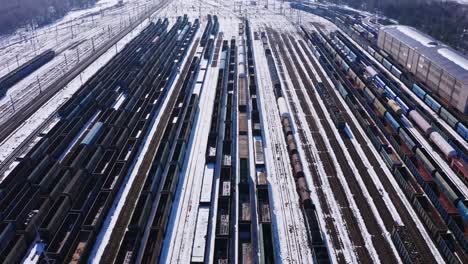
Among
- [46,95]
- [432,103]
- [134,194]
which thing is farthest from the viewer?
[46,95]

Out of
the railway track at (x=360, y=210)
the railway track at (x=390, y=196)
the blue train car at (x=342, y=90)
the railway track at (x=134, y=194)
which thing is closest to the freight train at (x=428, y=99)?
the blue train car at (x=342, y=90)

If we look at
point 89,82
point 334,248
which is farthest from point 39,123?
point 334,248

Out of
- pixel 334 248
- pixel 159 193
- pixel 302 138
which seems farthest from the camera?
pixel 302 138

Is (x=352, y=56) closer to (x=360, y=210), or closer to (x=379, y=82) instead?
(x=379, y=82)

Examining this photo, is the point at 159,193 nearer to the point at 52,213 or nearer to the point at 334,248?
the point at 52,213

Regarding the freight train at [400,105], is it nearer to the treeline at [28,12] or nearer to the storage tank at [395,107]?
the storage tank at [395,107]

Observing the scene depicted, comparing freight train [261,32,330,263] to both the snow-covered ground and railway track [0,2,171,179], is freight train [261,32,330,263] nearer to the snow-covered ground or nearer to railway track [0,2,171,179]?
railway track [0,2,171,179]

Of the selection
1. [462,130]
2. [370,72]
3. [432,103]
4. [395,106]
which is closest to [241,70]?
[370,72]
